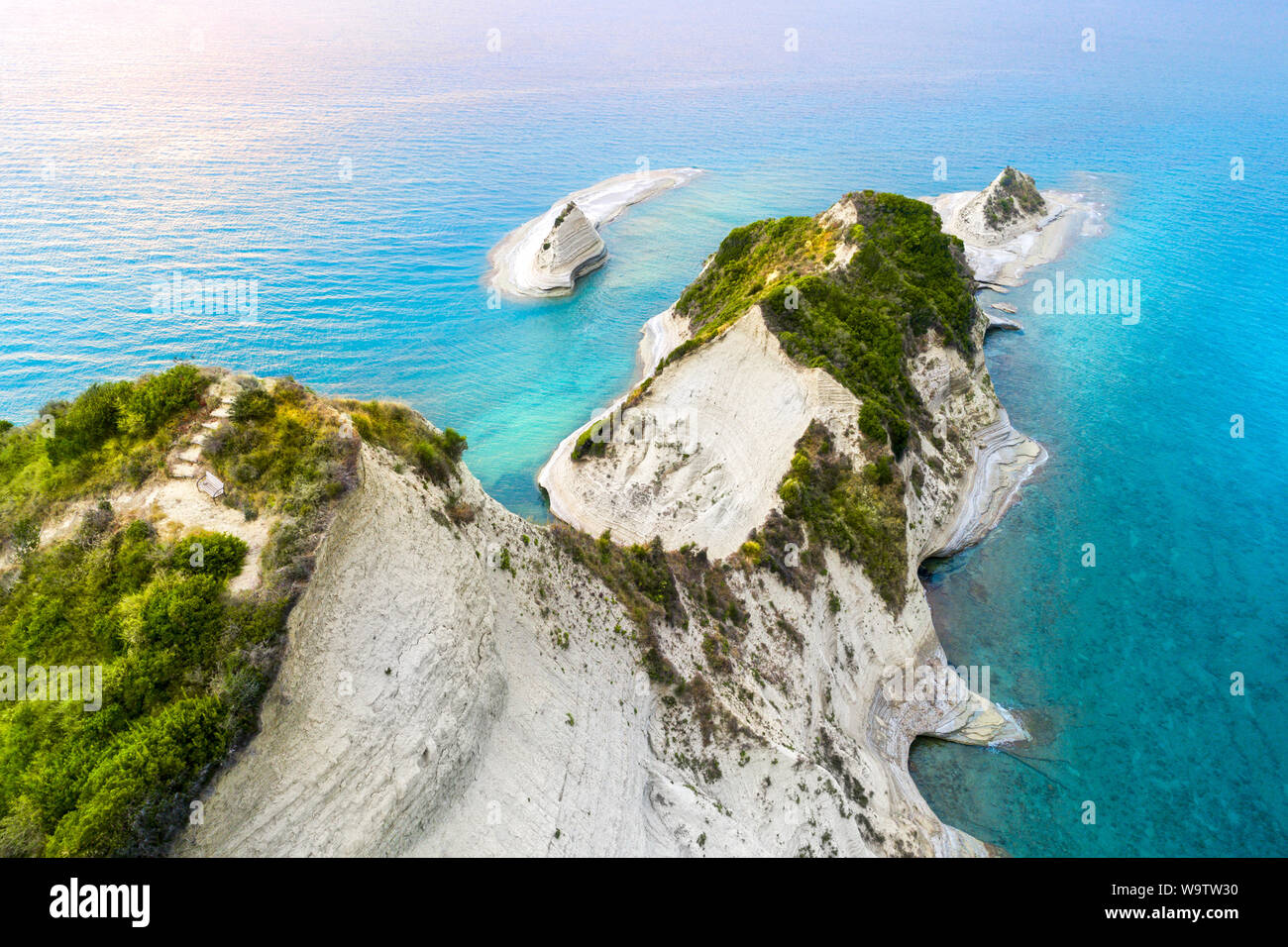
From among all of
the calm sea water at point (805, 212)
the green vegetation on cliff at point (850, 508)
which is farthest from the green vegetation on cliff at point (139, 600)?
the calm sea water at point (805, 212)

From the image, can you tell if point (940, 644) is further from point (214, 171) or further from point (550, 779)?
point (214, 171)

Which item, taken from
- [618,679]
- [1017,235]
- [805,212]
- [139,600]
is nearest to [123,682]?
[139,600]

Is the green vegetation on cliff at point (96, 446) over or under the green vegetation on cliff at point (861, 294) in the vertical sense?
under

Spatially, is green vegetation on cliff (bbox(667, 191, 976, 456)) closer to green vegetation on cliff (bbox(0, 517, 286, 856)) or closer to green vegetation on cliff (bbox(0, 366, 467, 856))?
green vegetation on cliff (bbox(0, 366, 467, 856))

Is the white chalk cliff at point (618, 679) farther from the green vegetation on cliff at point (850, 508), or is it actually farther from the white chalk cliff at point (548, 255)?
the white chalk cliff at point (548, 255)

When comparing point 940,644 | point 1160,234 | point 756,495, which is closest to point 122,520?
point 756,495

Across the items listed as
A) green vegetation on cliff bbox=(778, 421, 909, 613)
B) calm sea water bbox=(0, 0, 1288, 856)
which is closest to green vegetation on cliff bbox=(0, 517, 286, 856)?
green vegetation on cliff bbox=(778, 421, 909, 613)

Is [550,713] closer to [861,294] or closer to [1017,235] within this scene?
[861,294]
